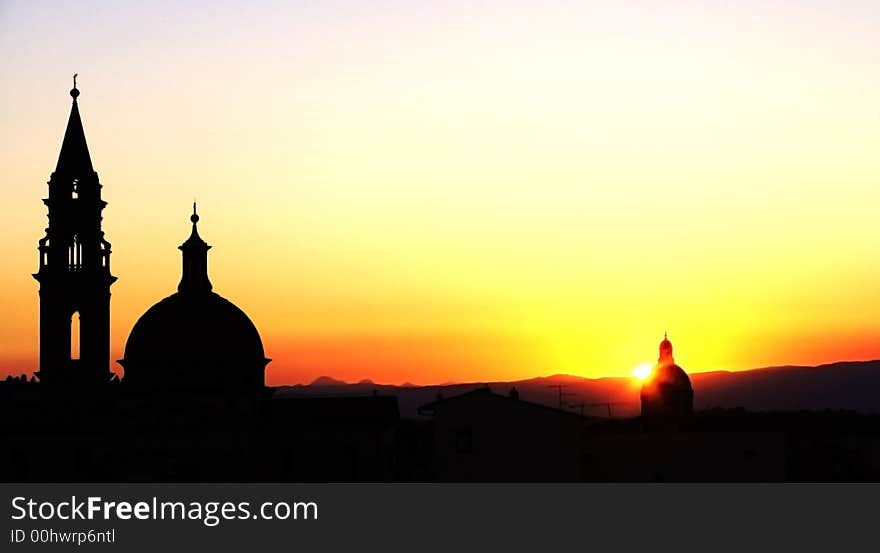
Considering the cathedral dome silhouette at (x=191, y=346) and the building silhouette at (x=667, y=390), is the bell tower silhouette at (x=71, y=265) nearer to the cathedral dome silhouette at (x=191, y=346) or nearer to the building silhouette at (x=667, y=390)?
the cathedral dome silhouette at (x=191, y=346)

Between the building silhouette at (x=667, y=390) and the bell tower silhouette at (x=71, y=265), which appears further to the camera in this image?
the building silhouette at (x=667, y=390)

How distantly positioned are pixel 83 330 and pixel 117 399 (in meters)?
3.14

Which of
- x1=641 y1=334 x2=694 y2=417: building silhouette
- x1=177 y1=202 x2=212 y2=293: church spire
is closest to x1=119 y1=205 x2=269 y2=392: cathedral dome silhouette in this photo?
x1=177 y1=202 x2=212 y2=293: church spire

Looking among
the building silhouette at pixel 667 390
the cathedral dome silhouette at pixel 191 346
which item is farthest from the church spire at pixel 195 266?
the building silhouette at pixel 667 390

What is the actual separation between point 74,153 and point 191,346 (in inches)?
351

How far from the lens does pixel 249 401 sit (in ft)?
239

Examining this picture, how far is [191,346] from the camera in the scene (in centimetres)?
7181

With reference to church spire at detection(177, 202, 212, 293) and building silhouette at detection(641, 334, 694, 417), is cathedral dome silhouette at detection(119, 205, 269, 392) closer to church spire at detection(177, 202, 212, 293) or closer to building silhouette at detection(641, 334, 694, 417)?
church spire at detection(177, 202, 212, 293)

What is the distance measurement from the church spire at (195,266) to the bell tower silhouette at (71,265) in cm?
328

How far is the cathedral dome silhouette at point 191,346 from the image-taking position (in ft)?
235

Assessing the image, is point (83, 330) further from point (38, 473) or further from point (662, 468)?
point (662, 468)

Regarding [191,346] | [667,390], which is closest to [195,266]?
[191,346]

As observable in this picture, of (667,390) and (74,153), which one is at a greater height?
(74,153)

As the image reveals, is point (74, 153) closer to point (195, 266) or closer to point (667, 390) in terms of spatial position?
point (195, 266)
